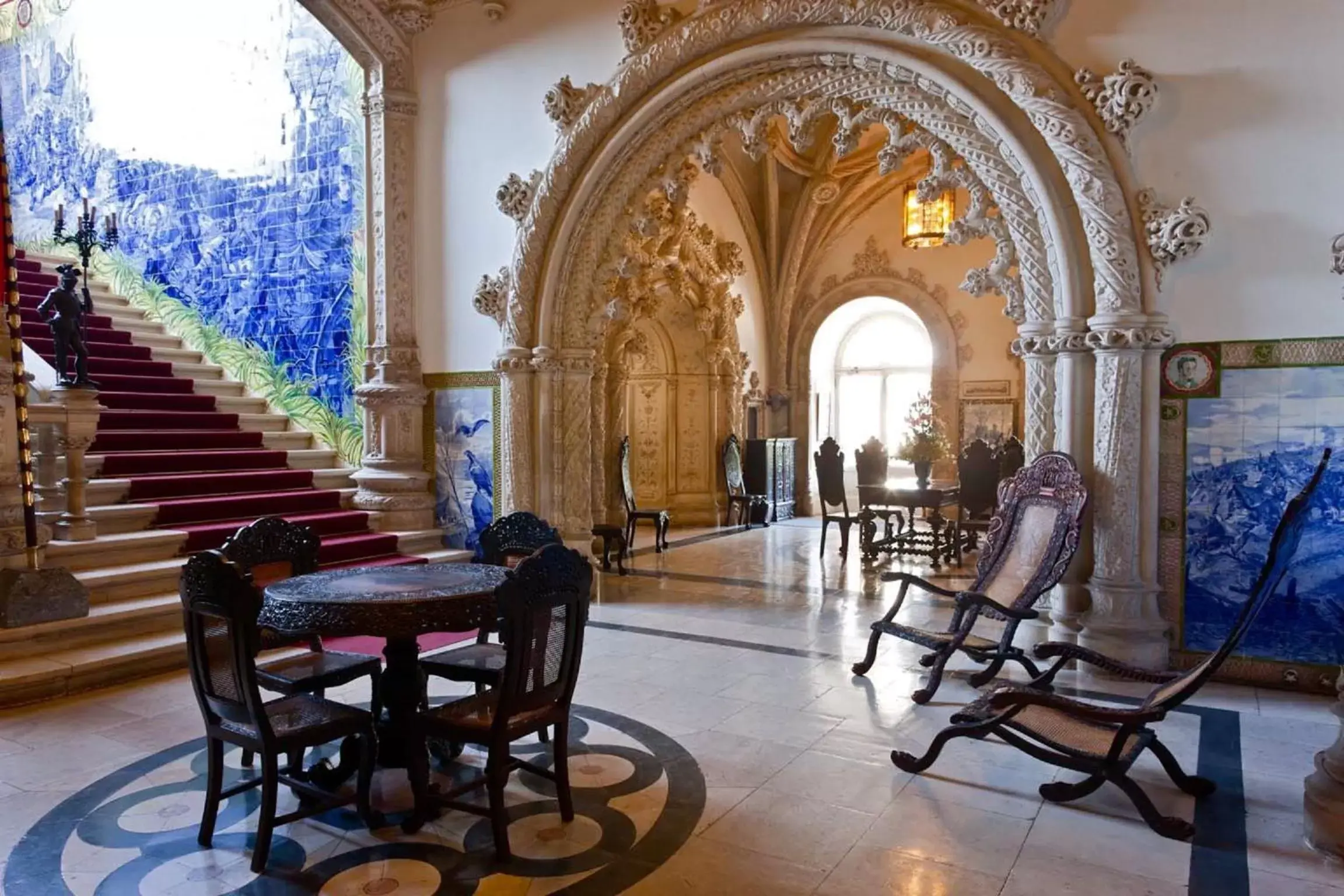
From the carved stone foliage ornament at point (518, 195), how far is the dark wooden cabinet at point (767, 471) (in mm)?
5491

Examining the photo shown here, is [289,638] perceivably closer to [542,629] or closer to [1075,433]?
[542,629]

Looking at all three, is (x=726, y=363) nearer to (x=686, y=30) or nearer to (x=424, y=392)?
(x=424, y=392)

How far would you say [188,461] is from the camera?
6871mm

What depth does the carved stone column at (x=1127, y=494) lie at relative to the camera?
457cm

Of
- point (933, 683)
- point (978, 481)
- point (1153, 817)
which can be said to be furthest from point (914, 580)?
point (978, 481)

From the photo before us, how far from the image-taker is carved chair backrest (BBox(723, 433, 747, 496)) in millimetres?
10906

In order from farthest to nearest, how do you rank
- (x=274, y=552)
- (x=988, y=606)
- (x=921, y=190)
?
1. (x=921, y=190)
2. (x=988, y=606)
3. (x=274, y=552)

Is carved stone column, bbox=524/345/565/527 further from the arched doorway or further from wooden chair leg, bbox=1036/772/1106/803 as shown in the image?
wooden chair leg, bbox=1036/772/1106/803

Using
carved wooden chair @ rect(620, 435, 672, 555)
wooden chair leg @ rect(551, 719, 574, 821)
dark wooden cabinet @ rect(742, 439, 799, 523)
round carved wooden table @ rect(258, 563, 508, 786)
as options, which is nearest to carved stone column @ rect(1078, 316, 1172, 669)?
wooden chair leg @ rect(551, 719, 574, 821)

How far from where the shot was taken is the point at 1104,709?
115 inches

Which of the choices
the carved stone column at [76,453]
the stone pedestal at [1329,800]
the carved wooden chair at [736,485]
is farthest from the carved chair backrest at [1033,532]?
the carved wooden chair at [736,485]

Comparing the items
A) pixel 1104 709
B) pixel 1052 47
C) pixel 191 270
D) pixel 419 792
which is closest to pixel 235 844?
pixel 419 792

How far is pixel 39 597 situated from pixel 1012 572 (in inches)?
199

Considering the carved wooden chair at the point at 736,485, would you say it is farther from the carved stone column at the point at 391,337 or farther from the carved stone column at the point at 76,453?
the carved stone column at the point at 76,453
